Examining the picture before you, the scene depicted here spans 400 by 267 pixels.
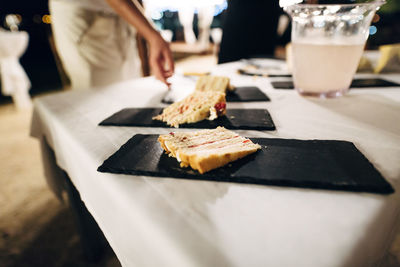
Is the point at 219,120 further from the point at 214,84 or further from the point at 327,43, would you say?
the point at 327,43

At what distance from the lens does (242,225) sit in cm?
41

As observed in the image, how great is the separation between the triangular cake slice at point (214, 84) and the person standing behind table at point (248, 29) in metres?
1.68

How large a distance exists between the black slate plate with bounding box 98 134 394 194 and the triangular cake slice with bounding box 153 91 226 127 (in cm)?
22

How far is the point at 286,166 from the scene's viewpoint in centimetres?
56

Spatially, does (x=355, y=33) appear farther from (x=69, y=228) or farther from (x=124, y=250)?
(x=69, y=228)

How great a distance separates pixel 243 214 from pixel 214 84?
0.89 meters

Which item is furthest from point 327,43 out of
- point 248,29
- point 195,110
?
point 248,29

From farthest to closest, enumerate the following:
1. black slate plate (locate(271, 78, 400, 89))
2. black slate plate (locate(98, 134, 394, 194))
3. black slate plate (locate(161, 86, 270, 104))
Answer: black slate plate (locate(271, 78, 400, 89)), black slate plate (locate(161, 86, 270, 104)), black slate plate (locate(98, 134, 394, 194))

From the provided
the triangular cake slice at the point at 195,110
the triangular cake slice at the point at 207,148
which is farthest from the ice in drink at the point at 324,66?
the triangular cake slice at the point at 207,148

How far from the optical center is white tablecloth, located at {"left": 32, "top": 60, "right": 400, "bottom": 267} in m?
0.37

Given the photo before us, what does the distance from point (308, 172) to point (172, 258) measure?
0.35 m

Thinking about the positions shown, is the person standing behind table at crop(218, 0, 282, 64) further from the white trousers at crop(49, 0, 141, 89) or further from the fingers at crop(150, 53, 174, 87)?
the fingers at crop(150, 53, 174, 87)

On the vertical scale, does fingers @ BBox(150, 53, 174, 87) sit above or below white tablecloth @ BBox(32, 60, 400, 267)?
above

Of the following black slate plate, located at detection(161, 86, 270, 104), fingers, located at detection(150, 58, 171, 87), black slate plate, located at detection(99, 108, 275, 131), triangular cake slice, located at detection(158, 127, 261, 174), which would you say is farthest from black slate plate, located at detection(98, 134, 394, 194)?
fingers, located at detection(150, 58, 171, 87)
